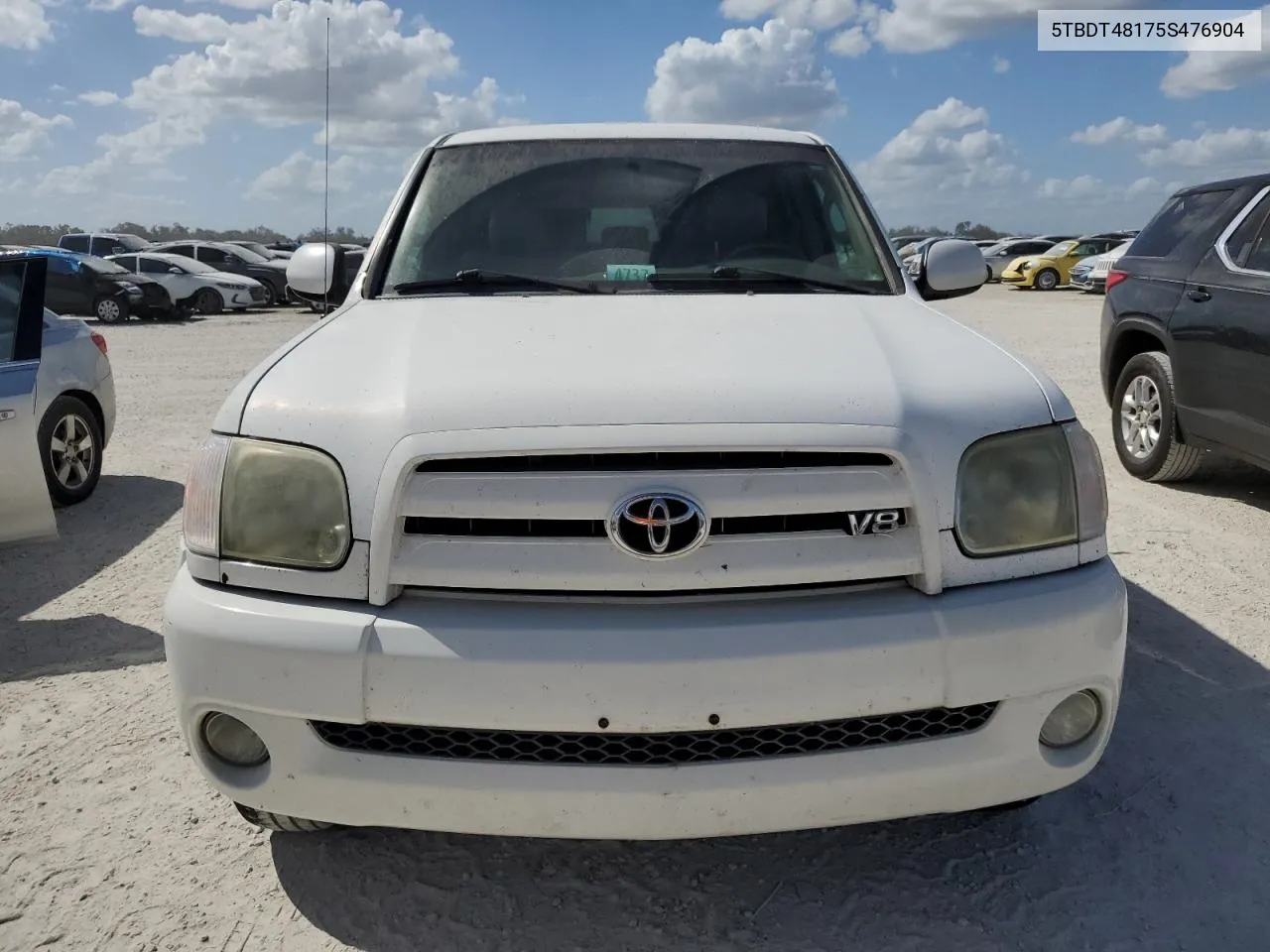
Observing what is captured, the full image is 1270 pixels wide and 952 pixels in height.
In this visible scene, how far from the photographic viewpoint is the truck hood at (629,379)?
2.15 meters

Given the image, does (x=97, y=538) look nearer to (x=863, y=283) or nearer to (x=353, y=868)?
(x=353, y=868)

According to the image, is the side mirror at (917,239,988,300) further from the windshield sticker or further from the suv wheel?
the suv wheel

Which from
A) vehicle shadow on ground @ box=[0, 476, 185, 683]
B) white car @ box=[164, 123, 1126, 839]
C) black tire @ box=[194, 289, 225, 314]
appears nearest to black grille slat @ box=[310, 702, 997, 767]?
white car @ box=[164, 123, 1126, 839]

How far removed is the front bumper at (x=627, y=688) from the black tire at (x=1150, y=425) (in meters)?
4.40

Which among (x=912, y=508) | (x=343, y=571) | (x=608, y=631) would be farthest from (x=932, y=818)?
(x=343, y=571)

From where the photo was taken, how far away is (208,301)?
22.7 m

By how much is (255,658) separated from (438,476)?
499 mm

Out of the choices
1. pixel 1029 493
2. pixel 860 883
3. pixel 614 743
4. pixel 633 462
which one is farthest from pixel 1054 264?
pixel 614 743

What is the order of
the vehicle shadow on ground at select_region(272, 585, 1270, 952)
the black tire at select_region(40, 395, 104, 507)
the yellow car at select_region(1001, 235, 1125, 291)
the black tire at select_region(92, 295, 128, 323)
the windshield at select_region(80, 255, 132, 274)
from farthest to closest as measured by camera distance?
the yellow car at select_region(1001, 235, 1125, 291) < the black tire at select_region(92, 295, 128, 323) < the windshield at select_region(80, 255, 132, 274) < the black tire at select_region(40, 395, 104, 507) < the vehicle shadow on ground at select_region(272, 585, 1270, 952)

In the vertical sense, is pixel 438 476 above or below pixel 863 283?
below

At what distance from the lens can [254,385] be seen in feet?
7.91

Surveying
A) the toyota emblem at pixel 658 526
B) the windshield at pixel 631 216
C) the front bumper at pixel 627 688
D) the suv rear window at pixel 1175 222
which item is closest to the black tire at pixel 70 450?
the windshield at pixel 631 216

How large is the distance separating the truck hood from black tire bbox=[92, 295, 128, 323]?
65.5ft

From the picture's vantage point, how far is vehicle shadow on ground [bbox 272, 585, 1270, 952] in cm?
230
